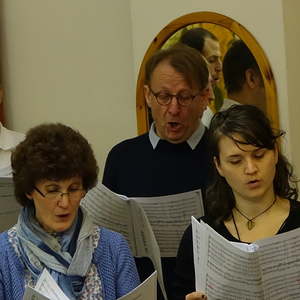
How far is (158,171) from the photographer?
6.70ft

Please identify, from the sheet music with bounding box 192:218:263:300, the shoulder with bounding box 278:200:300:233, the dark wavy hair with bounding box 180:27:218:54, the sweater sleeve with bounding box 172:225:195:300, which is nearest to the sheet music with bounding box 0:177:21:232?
the sweater sleeve with bounding box 172:225:195:300

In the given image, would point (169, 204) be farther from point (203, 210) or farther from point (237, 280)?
point (237, 280)

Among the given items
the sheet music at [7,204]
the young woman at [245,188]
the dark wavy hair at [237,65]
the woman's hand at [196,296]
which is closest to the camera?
the woman's hand at [196,296]

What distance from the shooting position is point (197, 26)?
109 inches

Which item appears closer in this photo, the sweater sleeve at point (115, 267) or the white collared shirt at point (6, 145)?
the sweater sleeve at point (115, 267)

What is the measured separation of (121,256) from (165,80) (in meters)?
0.59

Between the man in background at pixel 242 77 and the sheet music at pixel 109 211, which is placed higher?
the man in background at pixel 242 77

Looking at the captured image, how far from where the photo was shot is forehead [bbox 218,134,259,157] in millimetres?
1646

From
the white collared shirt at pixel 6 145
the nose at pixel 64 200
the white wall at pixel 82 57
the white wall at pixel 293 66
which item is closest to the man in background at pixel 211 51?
the white wall at pixel 82 57

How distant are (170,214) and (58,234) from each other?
387 millimetres

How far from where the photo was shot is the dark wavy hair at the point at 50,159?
1684mm

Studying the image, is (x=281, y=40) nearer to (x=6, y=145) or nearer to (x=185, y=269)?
(x=185, y=269)

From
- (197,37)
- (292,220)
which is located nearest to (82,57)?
(197,37)

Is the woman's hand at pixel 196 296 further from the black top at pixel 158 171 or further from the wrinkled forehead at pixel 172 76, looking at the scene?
the wrinkled forehead at pixel 172 76
